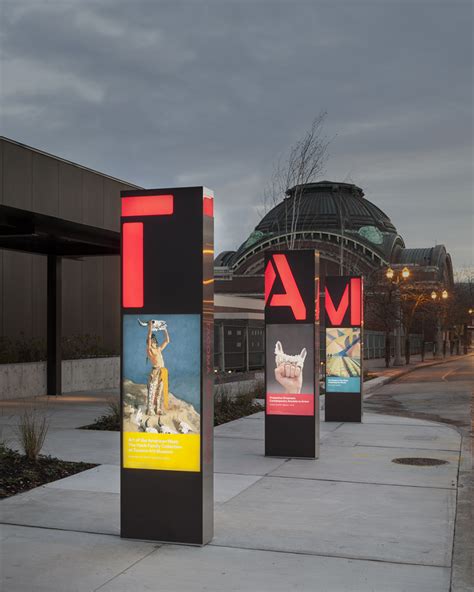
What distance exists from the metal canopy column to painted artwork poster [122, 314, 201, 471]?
52.0 feet

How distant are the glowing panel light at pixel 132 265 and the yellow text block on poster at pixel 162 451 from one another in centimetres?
122

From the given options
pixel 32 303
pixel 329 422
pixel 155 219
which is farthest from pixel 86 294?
pixel 155 219

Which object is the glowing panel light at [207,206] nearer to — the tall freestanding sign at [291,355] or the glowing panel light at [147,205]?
Result: the glowing panel light at [147,205]

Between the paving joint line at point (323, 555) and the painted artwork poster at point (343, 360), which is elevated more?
the painted artwork poster at point (343, 360)

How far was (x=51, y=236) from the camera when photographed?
59.1 feet

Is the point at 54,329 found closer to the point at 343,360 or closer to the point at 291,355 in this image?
the point at 343,360

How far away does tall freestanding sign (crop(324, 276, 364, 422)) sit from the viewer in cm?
1689

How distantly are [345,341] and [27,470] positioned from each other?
8448mm

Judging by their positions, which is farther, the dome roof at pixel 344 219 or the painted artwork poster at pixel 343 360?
the dome roof at pixel 344 219

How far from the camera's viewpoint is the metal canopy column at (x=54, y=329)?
74.4 ft

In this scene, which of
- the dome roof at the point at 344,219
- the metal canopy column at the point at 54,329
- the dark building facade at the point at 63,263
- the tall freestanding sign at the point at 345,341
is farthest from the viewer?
the dome roof at the point at 344,219

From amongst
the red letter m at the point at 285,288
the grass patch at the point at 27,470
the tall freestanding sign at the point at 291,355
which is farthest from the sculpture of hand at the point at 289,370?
the grass patch at the point at 27,470

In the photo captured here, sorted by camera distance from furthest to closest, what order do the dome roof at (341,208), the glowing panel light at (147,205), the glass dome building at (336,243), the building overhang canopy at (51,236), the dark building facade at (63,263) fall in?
the dome roof at (341,208) < the glass dome building at (336,243) < the dark building facade at (63,263) < the building overhang canopy at (51,236) < the glowing panel light at (147,205)

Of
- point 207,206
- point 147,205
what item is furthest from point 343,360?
point 147,205
